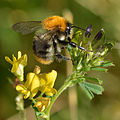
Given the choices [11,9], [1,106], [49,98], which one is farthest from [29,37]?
[49,98]

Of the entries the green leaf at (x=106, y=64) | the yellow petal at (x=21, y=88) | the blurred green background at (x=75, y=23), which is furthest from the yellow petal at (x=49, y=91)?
the blurred green background at (x=75, y=23)

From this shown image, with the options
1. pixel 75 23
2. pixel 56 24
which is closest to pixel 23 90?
pixel 56 24

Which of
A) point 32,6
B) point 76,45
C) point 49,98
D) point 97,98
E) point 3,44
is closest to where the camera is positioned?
point 49,98

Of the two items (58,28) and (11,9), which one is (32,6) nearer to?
(11,9)

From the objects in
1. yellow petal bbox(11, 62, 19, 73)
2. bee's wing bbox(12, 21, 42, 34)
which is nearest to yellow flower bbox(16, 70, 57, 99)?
yellow petal bbox(11, 62, 19, 73)

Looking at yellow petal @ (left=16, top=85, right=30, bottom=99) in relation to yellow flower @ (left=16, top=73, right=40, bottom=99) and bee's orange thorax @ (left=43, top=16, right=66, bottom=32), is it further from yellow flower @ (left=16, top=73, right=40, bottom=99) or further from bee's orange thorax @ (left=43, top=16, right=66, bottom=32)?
bee's orange thorax @ (left=43, top=16, right=66, bottom=32)

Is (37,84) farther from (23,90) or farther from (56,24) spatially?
(56,24)
